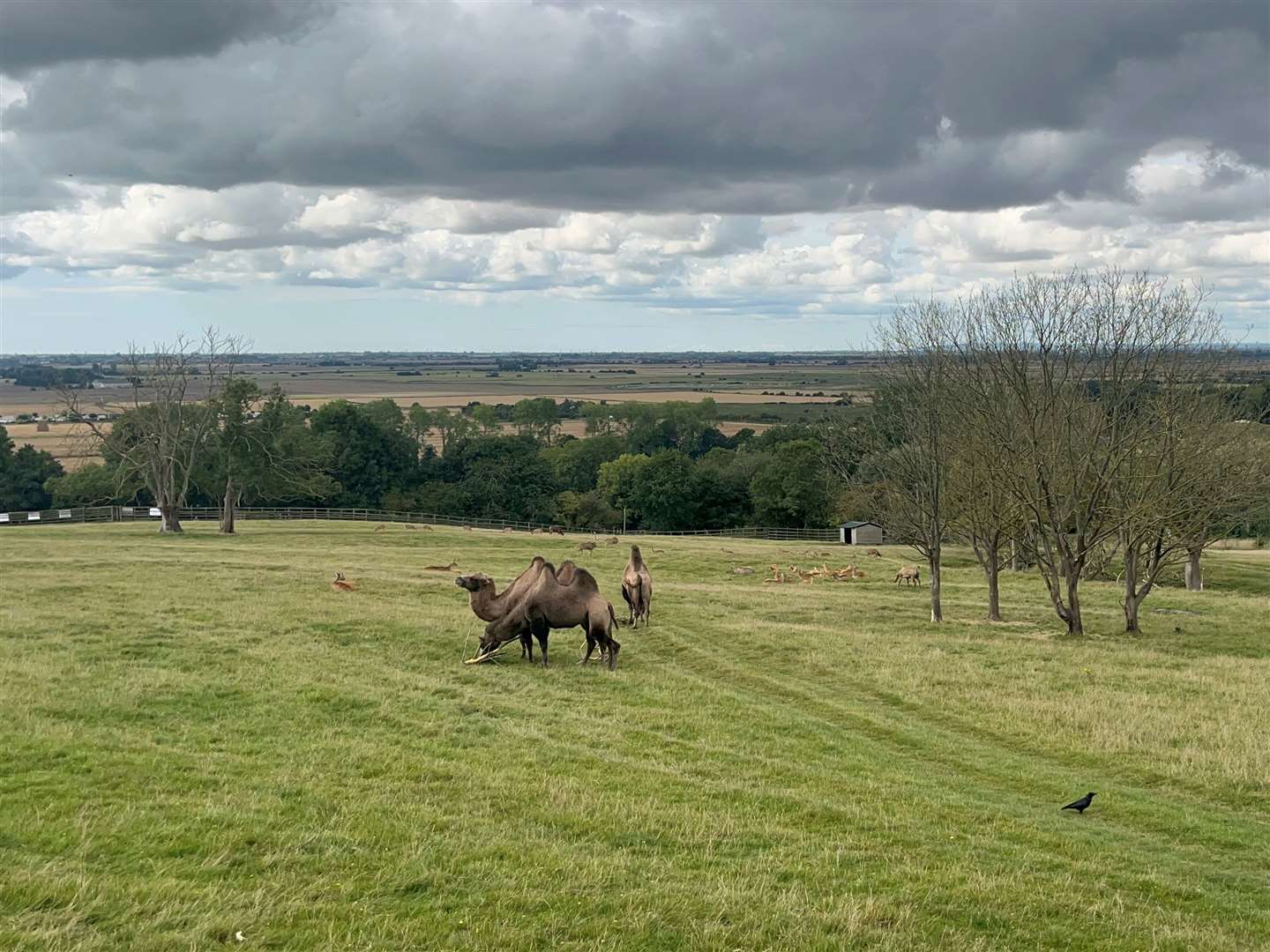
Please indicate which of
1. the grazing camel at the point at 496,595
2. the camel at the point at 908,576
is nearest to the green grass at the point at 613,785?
the grazing camel at the point at 496,595

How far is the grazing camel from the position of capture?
21781 mm

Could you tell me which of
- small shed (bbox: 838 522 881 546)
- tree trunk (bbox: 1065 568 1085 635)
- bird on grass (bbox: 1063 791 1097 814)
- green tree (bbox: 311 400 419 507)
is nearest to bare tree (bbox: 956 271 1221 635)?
tree trunk (bbox: 1065 568 1085 635)

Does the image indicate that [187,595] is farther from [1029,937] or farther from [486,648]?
[1029,937]

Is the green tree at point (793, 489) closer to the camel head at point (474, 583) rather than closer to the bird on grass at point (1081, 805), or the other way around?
the camel head at point (474, 583)

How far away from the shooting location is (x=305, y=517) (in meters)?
75.1

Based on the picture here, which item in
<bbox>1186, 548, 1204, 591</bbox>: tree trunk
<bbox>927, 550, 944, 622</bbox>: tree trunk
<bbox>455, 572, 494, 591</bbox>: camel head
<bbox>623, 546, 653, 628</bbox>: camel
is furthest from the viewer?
<bbox>1186, 548, 1204, 591</bbox>: tree trunk

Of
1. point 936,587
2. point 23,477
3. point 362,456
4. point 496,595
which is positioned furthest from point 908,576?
point 23,477

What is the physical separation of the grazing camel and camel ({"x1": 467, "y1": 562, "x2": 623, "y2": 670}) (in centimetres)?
14

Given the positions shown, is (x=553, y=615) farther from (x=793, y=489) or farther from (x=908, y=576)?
(x=793, y=489)

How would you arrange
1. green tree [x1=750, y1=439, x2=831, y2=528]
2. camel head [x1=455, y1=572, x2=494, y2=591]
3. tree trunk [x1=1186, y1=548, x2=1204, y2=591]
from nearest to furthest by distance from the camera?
camel head [x1=455, y1=572, x2=494, y2=591] → tree trunk [x1=1186, y1=548, x2=1204, y2=591] → green tree [x1=750, y1=439, x2=831, y2=528]

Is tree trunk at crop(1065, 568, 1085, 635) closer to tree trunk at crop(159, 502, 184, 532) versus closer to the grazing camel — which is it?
the grazing camel

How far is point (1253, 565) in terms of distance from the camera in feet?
174

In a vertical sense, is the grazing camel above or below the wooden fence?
above

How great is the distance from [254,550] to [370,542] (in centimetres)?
780
